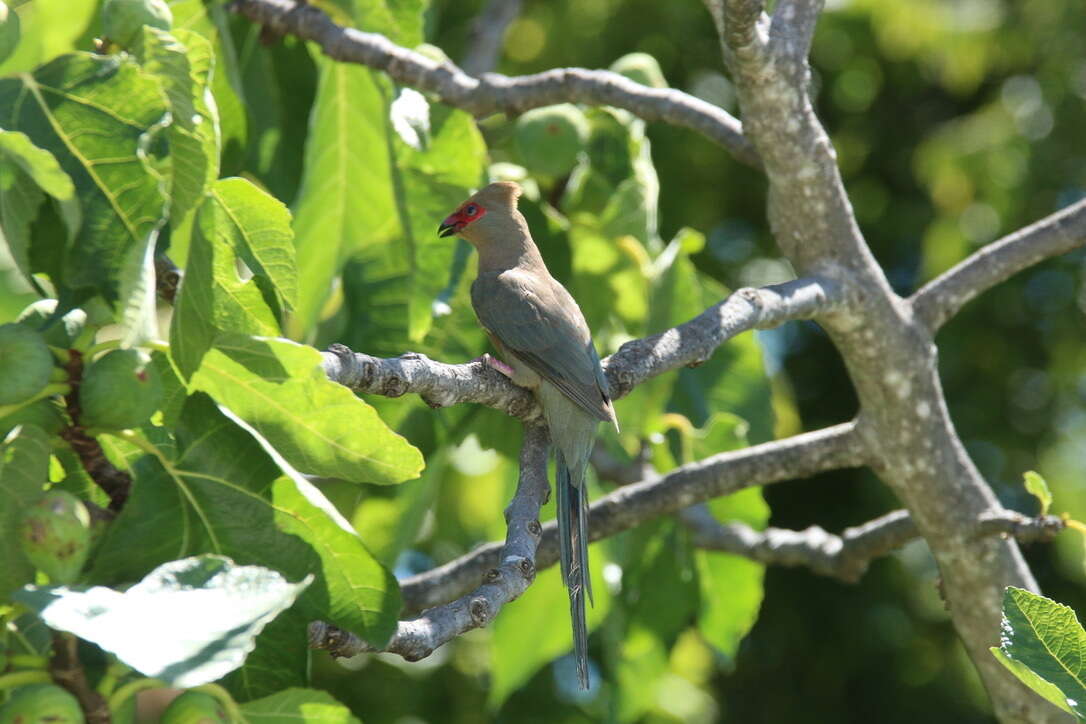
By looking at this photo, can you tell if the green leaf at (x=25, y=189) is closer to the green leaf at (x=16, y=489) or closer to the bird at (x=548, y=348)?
the green leaf at (x=16, y=489)

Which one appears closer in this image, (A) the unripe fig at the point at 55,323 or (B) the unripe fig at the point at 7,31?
(A) the unripe fig at the point at 55,323

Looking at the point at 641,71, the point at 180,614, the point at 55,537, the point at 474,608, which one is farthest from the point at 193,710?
the point at 641,71

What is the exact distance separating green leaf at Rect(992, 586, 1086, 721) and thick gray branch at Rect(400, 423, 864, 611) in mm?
1279

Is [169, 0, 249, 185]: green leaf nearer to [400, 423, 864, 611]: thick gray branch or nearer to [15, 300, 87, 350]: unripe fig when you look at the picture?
[400, 423, 864, 611]: thick gray branch

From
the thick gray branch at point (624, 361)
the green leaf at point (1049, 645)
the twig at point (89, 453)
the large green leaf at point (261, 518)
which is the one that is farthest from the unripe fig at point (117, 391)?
the green leaf at point (1049, 645)

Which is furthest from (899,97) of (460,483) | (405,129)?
(405,129)

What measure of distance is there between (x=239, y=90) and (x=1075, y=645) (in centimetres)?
229

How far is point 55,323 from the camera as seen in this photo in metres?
1.65

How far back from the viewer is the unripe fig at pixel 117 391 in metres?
1.57

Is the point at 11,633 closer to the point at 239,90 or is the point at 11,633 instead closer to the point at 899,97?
the point at 239,90

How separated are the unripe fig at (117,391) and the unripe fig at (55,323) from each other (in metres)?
0.08

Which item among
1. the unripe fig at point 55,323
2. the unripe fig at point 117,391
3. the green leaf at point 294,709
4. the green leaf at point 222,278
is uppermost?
the green leaf at point 222,278

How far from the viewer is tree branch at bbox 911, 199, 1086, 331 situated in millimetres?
2936

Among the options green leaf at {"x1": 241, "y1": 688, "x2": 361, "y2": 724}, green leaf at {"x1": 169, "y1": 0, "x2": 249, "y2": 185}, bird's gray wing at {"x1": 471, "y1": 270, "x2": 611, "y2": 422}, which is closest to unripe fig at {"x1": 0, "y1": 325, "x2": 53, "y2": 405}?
green leaf at {"x1": 241, "y1": 688, "x2": 361, "y2": 724}
